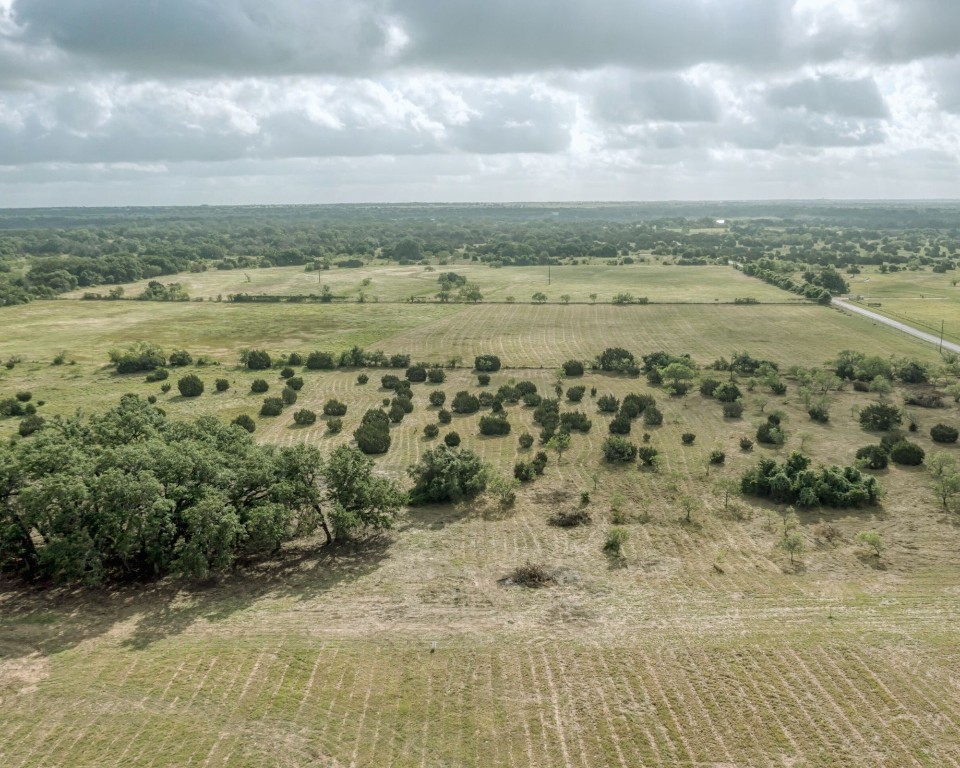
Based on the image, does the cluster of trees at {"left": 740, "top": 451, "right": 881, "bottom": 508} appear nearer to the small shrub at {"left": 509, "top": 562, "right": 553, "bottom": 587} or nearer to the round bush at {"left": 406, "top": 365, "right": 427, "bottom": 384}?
the small shrub at {"left": 509, "top": 562, "right": 553, "bottom": 587}

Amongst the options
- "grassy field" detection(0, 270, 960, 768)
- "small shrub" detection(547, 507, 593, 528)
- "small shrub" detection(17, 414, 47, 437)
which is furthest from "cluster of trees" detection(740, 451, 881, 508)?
"small shrub" detection(17, 414, 47, 437)

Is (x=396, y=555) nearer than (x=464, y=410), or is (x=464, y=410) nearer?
(x=396, y=555)

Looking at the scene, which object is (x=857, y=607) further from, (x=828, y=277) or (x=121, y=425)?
(x=828, y=277)

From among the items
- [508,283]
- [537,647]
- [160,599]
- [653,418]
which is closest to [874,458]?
[653,418]

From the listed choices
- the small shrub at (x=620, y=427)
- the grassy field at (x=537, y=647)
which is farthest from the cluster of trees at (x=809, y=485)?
the small shrub at (x=620, y=427)

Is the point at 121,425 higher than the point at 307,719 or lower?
higher

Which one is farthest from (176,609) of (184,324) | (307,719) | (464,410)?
(184,324)

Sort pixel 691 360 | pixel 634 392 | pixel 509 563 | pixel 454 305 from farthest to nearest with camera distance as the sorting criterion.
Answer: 1. pixel 454 305
2. pixel 691 360
3. pixel 634 392
4. pixel 509 563

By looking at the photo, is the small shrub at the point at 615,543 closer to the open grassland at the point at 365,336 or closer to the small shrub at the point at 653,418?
the small shrub at the point at 653,418
